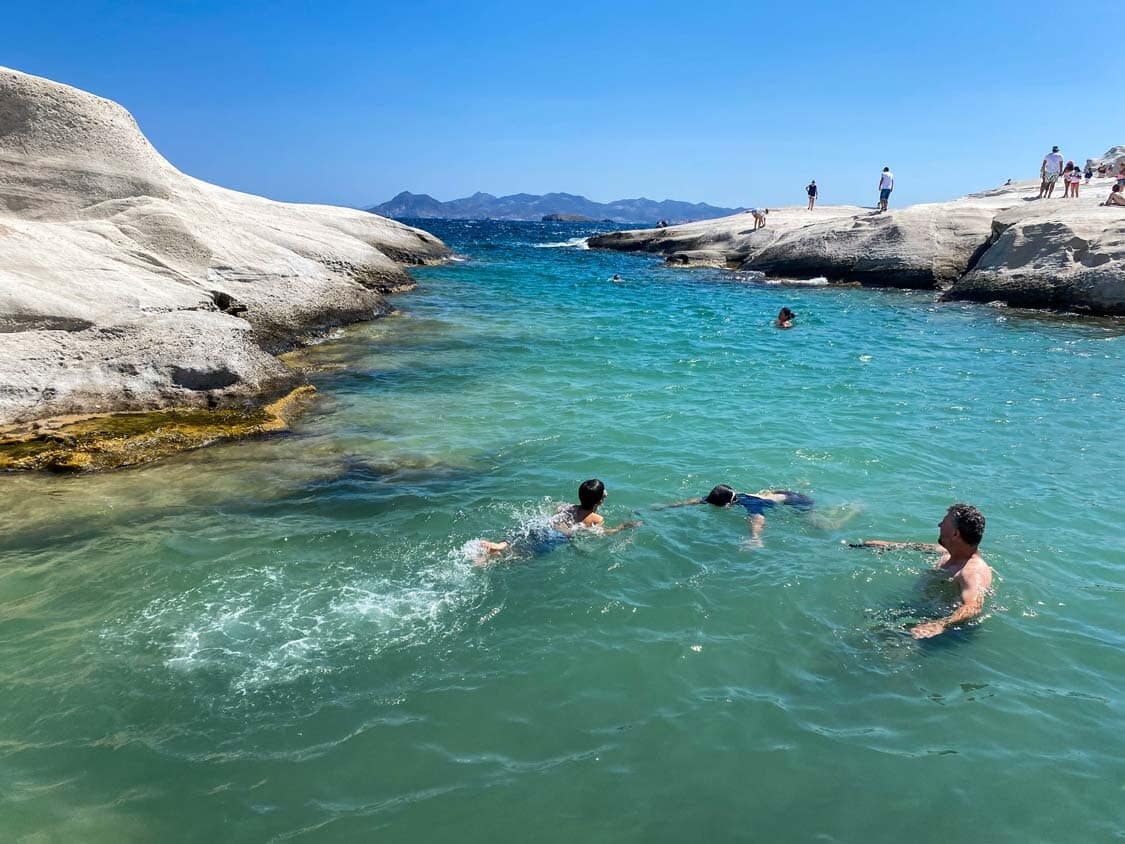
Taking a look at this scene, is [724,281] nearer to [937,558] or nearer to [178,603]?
[937,558]

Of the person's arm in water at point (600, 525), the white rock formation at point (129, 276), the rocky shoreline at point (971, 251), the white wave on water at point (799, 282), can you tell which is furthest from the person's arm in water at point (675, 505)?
the white wave on water at point (799, 282)

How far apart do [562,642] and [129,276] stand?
12.7m

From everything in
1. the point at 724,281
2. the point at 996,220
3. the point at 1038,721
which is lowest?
the point at 1038,721

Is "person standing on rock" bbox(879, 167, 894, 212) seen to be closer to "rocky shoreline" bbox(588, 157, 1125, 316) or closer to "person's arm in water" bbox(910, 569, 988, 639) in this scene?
"rocky shoreline" bbox(588, 157, 1125, 316)

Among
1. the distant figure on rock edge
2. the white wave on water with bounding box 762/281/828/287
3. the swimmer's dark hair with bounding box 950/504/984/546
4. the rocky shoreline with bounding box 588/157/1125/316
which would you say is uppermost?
the distant figure on rock edge

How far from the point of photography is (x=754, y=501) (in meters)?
8.70

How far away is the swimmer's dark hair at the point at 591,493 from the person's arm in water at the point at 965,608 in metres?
3.40

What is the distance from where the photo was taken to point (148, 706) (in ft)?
17.3

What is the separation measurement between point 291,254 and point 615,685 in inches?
724

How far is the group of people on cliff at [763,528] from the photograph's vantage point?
6.52 meters

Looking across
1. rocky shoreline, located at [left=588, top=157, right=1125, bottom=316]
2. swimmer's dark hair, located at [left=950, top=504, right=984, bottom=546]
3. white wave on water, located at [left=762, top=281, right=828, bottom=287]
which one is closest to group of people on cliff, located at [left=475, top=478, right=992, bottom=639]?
swimmer's dark hair, located at [left=950, top=504, right=984, bottom=546]

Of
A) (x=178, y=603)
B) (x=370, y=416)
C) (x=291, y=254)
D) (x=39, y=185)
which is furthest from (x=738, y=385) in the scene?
(x=39, y=185)

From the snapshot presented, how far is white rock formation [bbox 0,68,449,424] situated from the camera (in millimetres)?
11164

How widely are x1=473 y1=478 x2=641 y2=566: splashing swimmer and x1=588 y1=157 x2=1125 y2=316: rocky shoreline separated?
2189 cm
